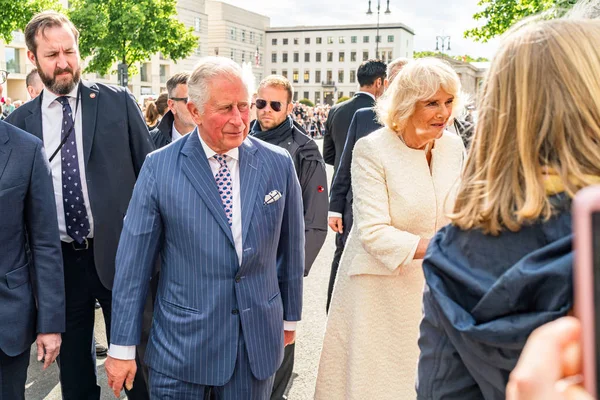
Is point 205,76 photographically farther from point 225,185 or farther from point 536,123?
point 536,123

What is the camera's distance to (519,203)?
1.24 metres

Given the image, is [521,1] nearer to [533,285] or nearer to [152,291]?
[152,291]

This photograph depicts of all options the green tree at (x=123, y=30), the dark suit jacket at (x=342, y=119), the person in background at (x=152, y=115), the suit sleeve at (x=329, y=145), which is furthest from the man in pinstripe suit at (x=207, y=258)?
the green tree at (x=123, y=30)

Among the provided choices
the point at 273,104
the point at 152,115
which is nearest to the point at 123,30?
the point at 152,115

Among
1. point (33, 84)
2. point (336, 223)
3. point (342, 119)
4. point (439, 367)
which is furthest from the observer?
point (33, 84)

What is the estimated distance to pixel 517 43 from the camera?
4.21 feet

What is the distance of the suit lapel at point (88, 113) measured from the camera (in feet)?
11.5

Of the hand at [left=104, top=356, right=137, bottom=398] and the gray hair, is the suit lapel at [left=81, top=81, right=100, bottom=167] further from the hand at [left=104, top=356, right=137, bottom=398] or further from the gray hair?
the hand at [left=104, top=356, right=137, bottom=398]

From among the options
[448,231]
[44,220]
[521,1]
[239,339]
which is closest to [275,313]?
[239,339]

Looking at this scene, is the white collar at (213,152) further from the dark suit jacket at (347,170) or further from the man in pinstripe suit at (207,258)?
the dark suit jacket at (347,170)

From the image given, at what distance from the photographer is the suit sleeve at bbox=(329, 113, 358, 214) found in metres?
4.52

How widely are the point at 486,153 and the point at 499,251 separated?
22 cm

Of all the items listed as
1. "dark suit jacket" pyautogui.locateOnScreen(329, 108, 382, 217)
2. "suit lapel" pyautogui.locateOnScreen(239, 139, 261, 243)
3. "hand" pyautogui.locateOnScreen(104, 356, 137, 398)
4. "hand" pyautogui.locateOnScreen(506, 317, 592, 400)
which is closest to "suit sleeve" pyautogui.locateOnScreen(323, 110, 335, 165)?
"dark suit jacket" pyautogui.locateOnScreen(329, 108, 382, 217)

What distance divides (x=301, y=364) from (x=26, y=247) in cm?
261
